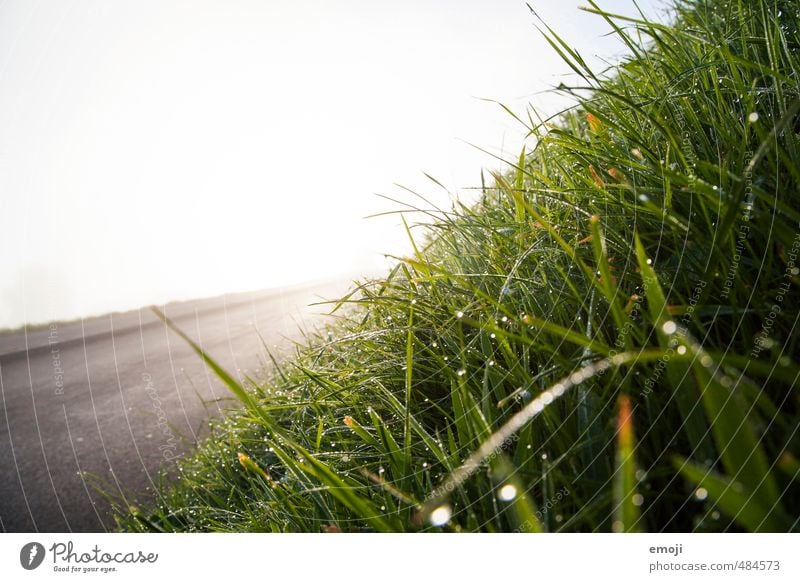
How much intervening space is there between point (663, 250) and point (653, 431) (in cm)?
26

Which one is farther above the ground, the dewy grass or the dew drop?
the dewy grass

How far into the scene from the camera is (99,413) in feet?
5.76

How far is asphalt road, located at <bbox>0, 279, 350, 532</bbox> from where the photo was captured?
4.00ft

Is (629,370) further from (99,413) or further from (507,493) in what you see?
(99,413)

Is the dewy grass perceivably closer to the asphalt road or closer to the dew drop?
the dew drop

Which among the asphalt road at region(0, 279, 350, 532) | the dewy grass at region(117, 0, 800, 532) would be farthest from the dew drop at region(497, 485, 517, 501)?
the asphalt road at region(0, 279, 350, 532)

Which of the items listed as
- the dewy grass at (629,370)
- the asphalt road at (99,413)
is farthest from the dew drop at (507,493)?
the asphalt road at (99,413)

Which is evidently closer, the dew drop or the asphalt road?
the dew drop

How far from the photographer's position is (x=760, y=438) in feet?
1.21

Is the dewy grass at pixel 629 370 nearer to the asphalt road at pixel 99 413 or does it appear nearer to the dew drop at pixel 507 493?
the dew drop at pixel 507 493

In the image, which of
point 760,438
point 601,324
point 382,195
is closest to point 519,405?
point 601,324

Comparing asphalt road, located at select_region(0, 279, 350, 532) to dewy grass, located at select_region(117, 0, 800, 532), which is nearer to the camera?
dewy grass, located at select_region(117, 0, 800, 532)

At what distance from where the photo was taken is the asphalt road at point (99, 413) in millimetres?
1220
